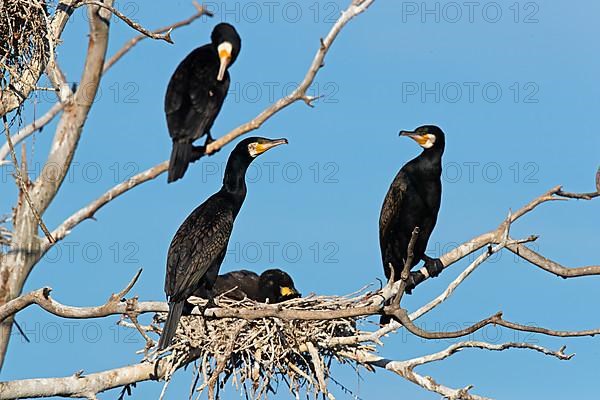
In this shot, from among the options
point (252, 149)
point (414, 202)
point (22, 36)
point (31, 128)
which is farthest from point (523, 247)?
point (31, 128)

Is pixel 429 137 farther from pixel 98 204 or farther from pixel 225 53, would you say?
pixel 98 204

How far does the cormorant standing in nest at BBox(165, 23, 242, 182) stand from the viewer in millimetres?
6168

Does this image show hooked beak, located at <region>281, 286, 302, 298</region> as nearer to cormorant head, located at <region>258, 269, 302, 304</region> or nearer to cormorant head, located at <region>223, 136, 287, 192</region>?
cormorant head, located at <region>258, 269, 302, 304</region>

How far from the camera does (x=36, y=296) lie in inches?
193

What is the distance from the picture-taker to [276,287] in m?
6.84

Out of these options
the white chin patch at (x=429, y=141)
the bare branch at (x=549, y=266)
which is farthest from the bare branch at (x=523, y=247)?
the white chin patch at (x=429, y=141)

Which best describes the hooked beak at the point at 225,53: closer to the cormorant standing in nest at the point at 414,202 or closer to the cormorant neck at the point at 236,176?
the cormorant neck at the point at 236,176

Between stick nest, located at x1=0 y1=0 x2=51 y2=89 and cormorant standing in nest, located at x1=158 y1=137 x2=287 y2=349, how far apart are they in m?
1.28

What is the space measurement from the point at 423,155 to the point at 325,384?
69.1 inches

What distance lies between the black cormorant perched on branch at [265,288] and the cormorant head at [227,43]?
4.56 feet

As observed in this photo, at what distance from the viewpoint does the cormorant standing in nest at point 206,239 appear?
5758 millimetres

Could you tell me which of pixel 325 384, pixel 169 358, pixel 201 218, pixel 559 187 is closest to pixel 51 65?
pixel 201 218

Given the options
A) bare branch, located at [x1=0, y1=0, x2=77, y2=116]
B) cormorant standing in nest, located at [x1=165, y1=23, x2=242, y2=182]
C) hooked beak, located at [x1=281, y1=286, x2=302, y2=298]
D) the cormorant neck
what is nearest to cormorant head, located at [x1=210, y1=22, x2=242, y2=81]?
cormorant standing in nest, located at [x1=165, y1=23, x2=242, y2=182]

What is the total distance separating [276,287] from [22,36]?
231 cm
